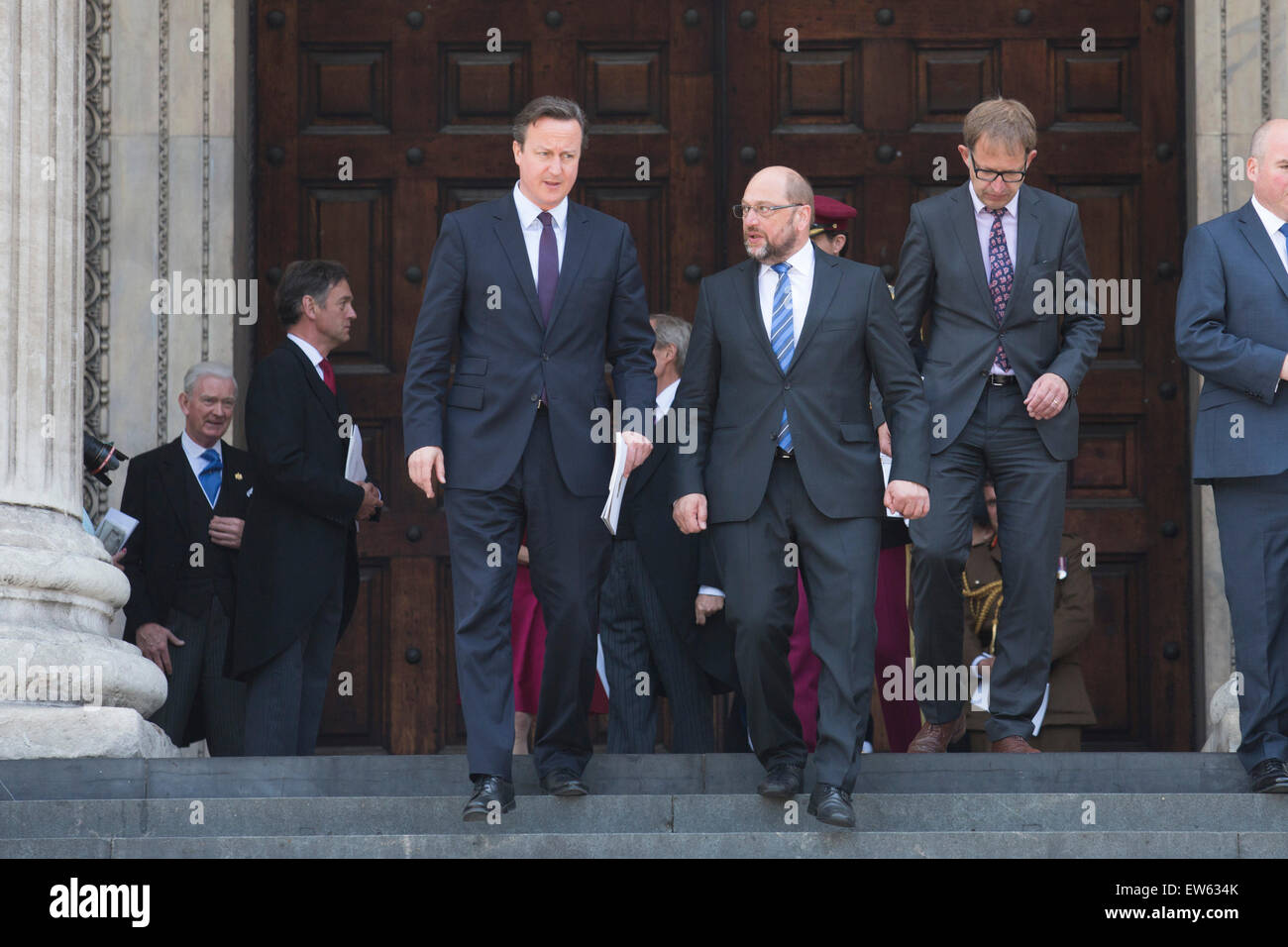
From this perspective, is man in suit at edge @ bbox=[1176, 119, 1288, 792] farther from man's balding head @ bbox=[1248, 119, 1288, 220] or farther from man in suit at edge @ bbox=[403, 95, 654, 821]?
man in suit at edge @ bbox=[403, 95, 654, 821]

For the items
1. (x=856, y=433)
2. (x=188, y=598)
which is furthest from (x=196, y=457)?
(x=856, y=433)

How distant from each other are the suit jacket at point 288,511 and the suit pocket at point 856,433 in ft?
7.11

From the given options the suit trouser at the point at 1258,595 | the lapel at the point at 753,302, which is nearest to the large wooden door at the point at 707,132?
the suit trouser at the point at 1258,595

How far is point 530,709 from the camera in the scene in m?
9.37

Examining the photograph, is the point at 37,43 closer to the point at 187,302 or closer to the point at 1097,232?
the point at 187,302

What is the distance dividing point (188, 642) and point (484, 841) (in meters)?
3.02

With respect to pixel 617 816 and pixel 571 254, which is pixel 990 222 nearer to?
pixel 571 254

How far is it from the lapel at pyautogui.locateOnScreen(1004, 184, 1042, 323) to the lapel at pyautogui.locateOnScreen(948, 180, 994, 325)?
1.4 inches

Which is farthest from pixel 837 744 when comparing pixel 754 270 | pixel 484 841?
pixel 754 270

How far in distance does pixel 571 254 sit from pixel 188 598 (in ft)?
8.88

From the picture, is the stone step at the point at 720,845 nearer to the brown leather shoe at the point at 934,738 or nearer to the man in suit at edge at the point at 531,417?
the man in suit at edge at the point at 531,417

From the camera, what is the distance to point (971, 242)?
828 cm

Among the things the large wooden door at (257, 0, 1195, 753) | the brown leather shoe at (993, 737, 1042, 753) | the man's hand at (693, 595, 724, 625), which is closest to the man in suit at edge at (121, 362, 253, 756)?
the large wooden door at (257, 0, 1195, 753)

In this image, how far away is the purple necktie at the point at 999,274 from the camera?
323 inches
